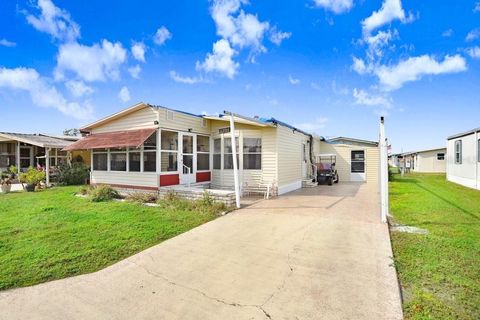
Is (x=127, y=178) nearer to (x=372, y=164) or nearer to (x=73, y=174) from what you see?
(x=73, y=174)

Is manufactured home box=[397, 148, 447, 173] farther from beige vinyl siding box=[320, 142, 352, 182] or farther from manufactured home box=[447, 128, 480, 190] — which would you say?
beige vinyl siding box=[320, 142, 352, 182]

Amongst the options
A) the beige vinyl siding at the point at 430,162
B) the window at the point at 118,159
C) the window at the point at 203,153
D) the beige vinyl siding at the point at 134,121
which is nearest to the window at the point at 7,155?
the beige vinyl siding at the point at 134,121

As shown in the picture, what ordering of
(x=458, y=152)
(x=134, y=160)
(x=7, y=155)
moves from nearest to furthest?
(x=134, y=160) → (x=458, y=152) → (x=7, y=155)

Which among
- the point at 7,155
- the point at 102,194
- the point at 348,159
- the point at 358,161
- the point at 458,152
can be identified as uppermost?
the point at 458,152

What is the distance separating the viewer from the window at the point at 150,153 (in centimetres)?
1098

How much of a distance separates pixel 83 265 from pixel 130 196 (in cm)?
645

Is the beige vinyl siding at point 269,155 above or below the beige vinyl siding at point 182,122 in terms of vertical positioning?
below

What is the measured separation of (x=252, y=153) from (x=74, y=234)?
8000 mm

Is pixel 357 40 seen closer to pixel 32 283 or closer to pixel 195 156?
pixel 195 156

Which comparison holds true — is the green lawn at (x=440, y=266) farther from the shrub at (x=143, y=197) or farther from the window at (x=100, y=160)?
the window at (x=100, y=160)

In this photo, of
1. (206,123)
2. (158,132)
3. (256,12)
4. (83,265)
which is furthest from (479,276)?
(256,12)

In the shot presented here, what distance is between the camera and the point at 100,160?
43.1ft

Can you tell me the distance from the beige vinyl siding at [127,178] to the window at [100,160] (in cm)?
25

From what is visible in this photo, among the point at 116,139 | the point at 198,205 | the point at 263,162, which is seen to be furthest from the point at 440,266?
the point at 116,139
